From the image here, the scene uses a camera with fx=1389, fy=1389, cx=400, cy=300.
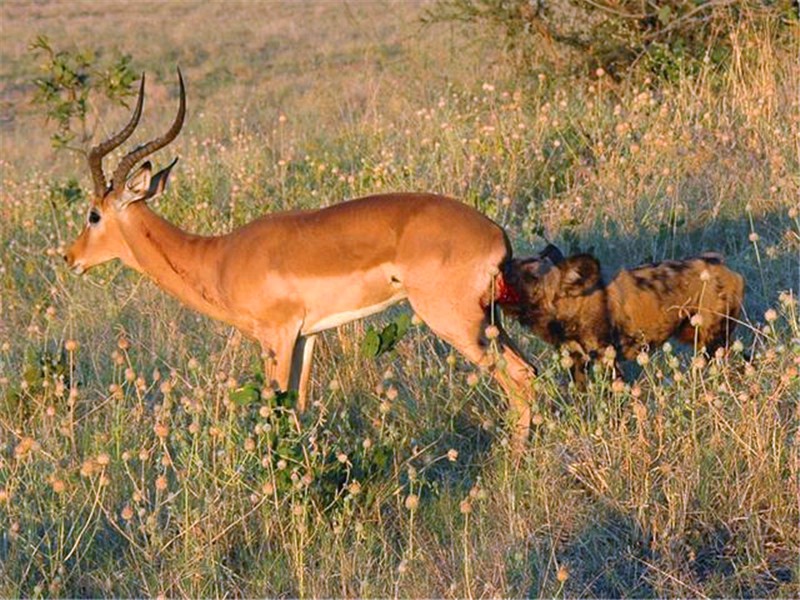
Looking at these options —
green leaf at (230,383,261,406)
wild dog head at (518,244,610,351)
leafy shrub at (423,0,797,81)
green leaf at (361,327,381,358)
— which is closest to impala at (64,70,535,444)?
wild dog head at (518,244,610,351)

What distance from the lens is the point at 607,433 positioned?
15.6ft

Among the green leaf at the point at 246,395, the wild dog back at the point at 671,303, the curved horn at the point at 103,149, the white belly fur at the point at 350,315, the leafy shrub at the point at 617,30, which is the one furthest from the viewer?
the leafy shrub at the point at 617,30

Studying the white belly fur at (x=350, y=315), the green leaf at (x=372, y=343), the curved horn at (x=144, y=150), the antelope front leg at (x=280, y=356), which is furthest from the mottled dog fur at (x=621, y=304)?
the curved horn at (x=144, y=150)

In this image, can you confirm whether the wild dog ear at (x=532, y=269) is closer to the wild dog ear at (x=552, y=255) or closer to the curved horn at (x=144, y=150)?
the wild dog ear at (x=552, y=255)

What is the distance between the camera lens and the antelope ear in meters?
6.30

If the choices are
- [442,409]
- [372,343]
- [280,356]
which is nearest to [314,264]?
[280,356]

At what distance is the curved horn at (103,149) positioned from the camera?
5.95 meters

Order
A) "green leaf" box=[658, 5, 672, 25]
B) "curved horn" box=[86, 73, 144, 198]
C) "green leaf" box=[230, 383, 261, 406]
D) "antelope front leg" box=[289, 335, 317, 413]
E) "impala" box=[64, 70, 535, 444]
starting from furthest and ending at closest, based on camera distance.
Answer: "green leaf" box=[658, 5, 672, 25] < "antelope front leg" box=[289, 335, 317, 413] < "curved horn" box=[86, 73, 144, 198] < "impala" box=[64, 70, 535, 444] < "green leaf" box=[230, 383, 261, 406]

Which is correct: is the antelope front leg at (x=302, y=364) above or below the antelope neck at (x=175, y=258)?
below

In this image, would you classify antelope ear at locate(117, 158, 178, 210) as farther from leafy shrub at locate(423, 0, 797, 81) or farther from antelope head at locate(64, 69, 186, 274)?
leafy shrub at locate(423, 0, 797, 81)

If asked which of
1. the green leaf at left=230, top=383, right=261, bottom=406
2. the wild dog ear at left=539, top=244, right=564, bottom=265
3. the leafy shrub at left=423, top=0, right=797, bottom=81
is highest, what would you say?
the green leaf at left=230, top=383, right=261, bottom=406

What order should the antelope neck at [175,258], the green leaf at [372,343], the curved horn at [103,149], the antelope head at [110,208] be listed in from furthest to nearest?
the antelope head at [110,208]
the antelope neck at [175,258]
the curved horn at [103,149]
the green leaf at [372,343]

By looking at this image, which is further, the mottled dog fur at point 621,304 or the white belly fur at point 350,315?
the white belly fur at point 350,315

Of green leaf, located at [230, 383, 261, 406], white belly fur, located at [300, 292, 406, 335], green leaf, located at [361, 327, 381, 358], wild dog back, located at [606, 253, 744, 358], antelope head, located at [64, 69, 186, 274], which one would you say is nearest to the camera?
green leaf, located at [230, 383, 261, 406]
